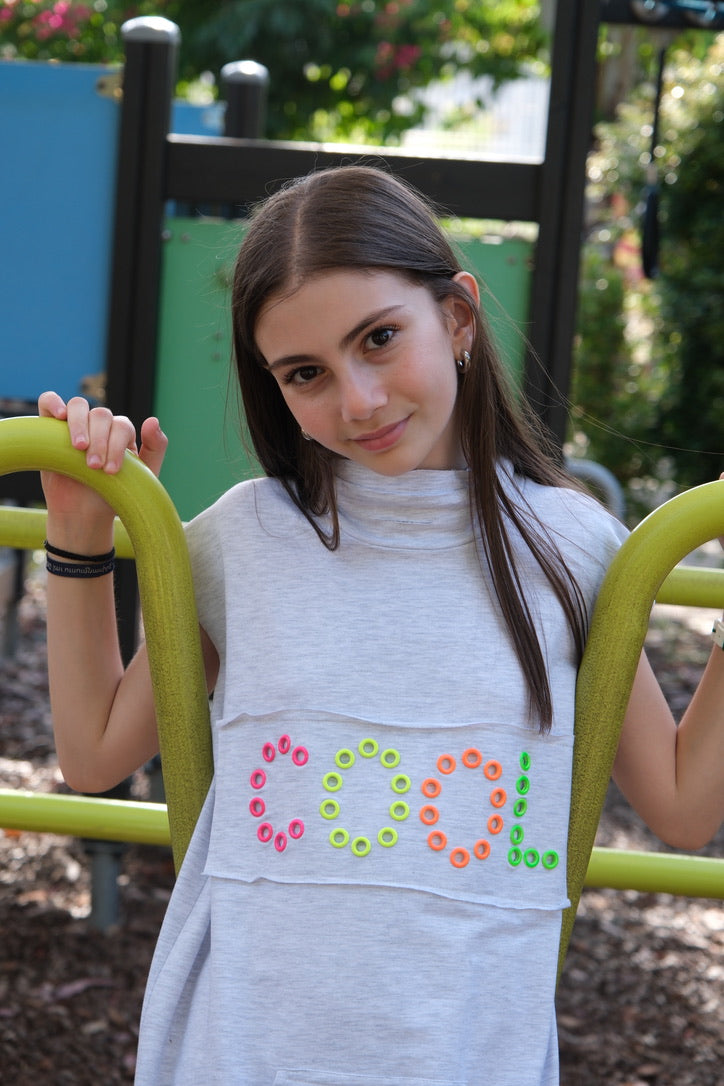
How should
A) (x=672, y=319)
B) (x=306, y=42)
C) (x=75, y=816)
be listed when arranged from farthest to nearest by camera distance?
1. (x=306, y=42)
2. (x=672, y=319)
3. (x=75, y=816)

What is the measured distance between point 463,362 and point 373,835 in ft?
1.65

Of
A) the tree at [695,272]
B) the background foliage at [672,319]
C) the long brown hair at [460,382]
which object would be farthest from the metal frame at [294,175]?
the tree at [695,272]

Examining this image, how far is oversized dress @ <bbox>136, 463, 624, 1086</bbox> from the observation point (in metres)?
1.13

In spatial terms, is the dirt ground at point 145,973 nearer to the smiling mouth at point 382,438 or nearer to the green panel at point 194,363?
the green panel at point 194,363

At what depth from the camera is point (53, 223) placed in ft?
9.71

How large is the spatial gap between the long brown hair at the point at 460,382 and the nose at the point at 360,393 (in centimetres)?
10

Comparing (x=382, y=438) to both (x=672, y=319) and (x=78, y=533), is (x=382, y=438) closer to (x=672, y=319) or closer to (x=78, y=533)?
(x=78, y=533)

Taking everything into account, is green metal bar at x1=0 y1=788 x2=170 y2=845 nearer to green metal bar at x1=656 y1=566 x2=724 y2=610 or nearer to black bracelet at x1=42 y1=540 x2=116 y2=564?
black bracelet at x1=42 y1=540 x2=116 y2=564

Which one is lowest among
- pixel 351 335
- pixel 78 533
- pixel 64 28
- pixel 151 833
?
pixel 151 833

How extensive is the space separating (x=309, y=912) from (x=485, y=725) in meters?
0.23

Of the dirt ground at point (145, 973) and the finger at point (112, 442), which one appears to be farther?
the dirt ground at point (145, 973)

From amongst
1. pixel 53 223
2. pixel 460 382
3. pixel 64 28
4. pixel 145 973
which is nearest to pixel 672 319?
pixel 64 28

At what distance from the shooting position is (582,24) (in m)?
2.63

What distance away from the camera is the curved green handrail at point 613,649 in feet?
3.98
